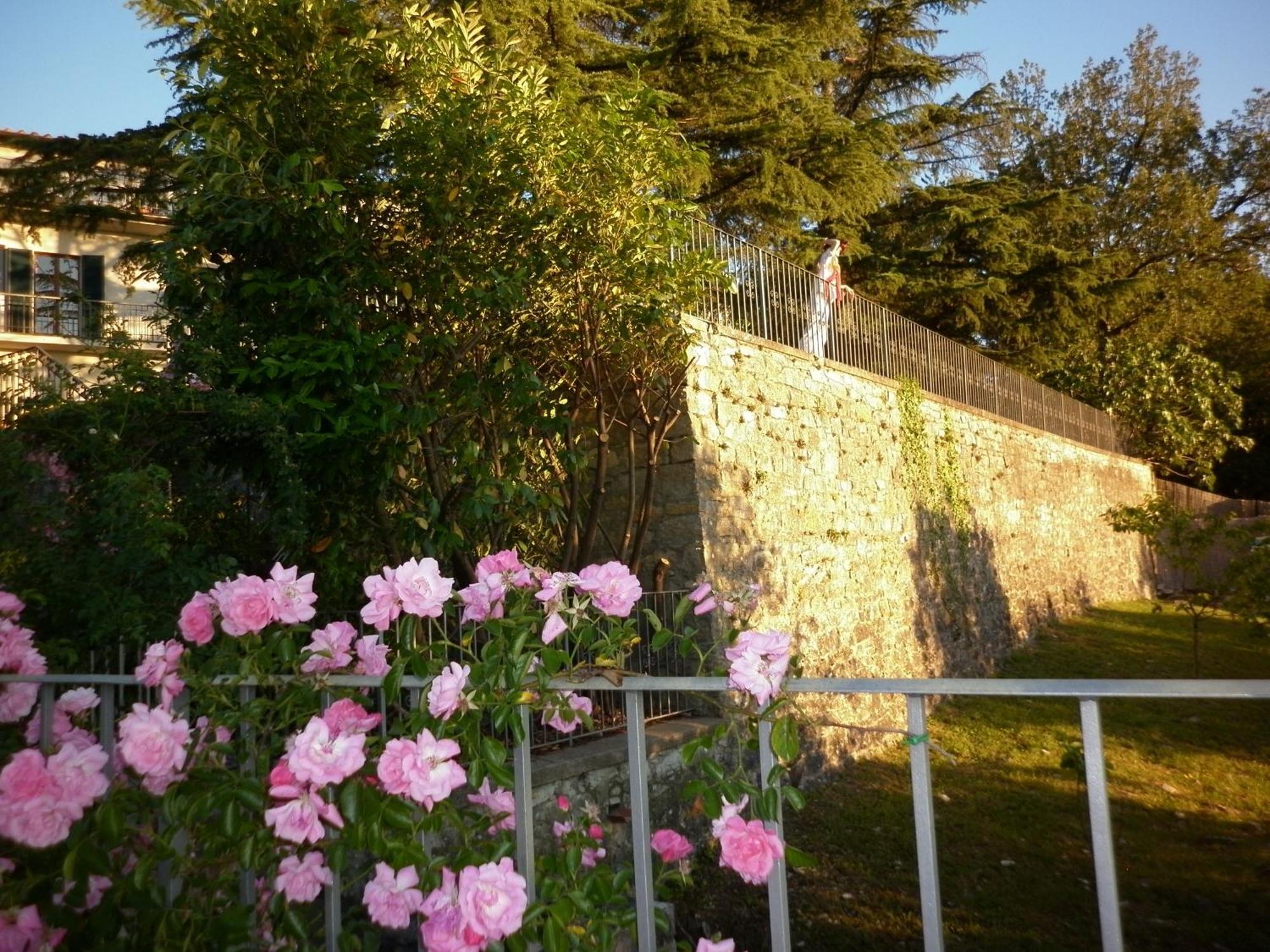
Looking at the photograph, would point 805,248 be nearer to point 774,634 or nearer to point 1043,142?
point 774,634

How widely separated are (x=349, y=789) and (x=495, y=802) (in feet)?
1.13

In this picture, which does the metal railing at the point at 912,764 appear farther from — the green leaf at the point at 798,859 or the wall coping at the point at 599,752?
the wall coping at the point at 599,752

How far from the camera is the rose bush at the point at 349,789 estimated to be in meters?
1.65

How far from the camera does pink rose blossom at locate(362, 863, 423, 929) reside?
1703 mm

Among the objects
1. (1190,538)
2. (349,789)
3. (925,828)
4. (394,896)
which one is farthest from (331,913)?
(1190,538)

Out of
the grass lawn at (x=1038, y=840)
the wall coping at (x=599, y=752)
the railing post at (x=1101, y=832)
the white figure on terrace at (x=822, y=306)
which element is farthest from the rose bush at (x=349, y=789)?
the white figure on terrace at (x=822, y=306)

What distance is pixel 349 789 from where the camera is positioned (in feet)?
5.58

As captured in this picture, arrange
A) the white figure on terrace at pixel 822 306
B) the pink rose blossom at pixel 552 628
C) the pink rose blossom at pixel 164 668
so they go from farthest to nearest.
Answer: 1. the white figure on terrace at pixel 822 306
2. the pink rose blossom at pixel 164 668
3. the pink rose blossom at pixel 552 628

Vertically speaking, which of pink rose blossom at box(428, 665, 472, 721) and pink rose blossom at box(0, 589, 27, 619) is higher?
pink rose blossom at box(0, 589, 27, 619)

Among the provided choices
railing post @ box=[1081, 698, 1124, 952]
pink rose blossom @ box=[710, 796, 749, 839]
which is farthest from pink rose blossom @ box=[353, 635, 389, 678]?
railing post @ box=[1081, 698, 1124, 952]

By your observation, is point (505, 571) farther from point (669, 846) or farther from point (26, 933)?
point (26, 933)

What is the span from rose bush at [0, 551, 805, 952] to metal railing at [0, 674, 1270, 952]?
3 cm

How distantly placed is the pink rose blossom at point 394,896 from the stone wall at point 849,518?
463 cm

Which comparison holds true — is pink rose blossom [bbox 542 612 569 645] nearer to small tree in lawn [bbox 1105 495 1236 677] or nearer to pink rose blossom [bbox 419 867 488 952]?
pink rose blossom [bbox 419 867 488 952]
